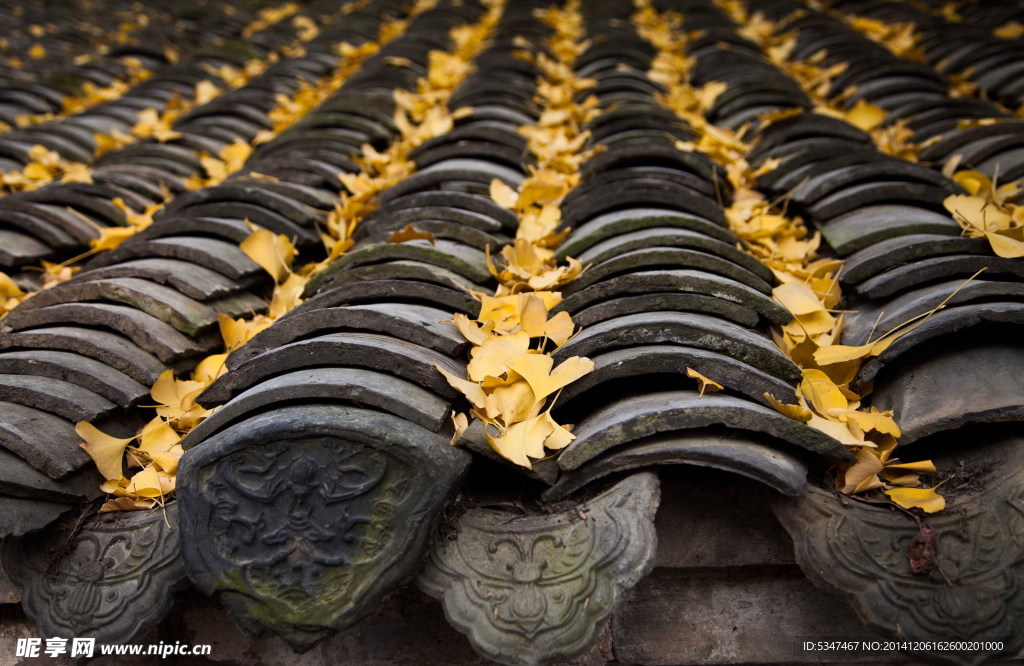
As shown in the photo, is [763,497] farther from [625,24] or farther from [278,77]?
[625,24]

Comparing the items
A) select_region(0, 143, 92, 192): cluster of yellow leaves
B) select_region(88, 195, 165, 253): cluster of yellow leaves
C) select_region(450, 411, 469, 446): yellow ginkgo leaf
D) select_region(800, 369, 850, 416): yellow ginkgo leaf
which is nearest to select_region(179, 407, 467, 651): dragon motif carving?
select_region(450, 411, 469, 446): yellow ginkgo leaf

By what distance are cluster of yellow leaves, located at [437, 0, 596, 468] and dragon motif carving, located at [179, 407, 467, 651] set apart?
0.16 metres

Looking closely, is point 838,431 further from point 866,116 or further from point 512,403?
point 866,116

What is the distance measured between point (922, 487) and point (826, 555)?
23 centimetres

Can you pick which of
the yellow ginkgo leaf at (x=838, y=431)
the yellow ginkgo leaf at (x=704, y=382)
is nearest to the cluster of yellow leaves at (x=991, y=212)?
the yellow ginkgo leaf at (x=838, y=431)

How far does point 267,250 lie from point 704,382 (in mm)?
1384

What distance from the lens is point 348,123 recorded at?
3357 millimetres

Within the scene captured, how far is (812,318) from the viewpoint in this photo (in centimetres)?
183

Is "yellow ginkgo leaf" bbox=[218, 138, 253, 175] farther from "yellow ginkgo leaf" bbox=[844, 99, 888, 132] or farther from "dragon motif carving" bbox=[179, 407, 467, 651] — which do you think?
"yellow ginkgo leaf" bbox=[844, 99, 888, 132]


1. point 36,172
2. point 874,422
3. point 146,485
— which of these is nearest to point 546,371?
point 874,422

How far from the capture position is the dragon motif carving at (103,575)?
1.45 metres

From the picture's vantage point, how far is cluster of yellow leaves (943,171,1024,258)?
179 centimetres

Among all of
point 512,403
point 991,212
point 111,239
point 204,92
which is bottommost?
point 204,92

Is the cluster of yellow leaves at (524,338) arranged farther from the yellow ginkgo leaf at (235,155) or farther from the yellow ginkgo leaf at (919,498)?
the yellow ginkgo leaf at (235,155)
